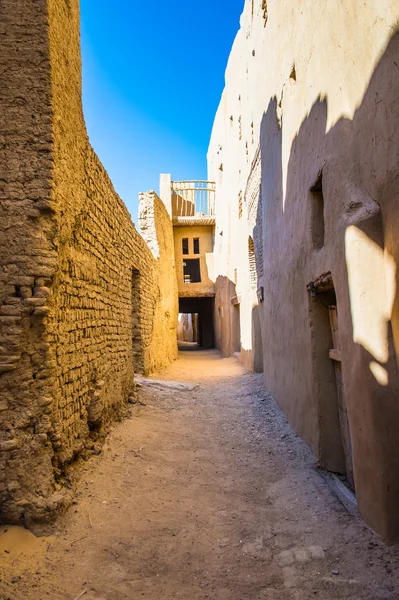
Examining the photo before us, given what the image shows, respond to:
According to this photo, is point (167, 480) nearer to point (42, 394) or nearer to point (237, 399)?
point (42, 394)

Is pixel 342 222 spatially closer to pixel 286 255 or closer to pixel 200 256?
pixel 286 255

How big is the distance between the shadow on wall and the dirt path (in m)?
0.37

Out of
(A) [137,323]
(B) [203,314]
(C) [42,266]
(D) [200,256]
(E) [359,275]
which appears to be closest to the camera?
(E) [359,275]

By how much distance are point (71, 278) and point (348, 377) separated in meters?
2.70

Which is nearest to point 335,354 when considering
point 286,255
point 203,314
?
point 286,255

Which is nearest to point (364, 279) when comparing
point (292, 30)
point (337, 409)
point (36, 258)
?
point (337, 409)

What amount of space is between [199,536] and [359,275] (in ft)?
7.89

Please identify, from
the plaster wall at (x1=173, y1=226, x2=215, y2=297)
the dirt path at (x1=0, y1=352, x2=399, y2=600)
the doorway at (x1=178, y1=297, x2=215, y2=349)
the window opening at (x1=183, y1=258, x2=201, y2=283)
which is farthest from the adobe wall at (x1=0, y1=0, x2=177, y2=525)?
the doorway at (x1=178, y1=297, x2=215, y2=349)

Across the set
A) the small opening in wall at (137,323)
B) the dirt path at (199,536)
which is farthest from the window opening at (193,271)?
the dirt path at (199,536)

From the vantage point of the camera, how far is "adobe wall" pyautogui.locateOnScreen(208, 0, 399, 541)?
8.60 ft

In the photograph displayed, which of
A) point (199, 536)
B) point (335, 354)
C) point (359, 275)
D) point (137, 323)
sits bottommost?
point (199, 536)

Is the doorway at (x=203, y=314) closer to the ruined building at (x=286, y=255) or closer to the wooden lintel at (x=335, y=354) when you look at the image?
the ruined building at (x=286, y=255)

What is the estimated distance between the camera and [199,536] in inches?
118

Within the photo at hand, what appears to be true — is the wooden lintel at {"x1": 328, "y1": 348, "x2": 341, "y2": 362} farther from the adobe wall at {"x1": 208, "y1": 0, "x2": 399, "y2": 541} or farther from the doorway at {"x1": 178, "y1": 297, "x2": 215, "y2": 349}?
the doorway at {"x1": 178, "y1": 297, "x2": 215, "y2": 349}
